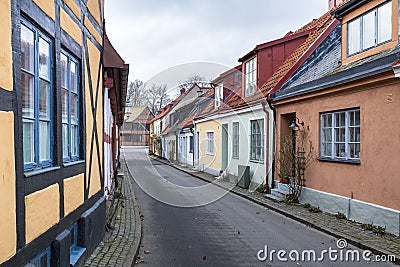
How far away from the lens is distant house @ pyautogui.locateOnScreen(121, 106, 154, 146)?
226ft

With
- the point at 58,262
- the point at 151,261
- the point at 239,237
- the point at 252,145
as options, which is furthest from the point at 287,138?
the point at 58,262

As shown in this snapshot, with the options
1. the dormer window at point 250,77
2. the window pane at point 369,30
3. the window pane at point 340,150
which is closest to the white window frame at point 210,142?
the dormer window at point 250,77

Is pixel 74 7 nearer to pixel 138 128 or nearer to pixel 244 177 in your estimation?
pixel 244 177

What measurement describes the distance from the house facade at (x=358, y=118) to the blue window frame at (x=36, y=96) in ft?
19.9

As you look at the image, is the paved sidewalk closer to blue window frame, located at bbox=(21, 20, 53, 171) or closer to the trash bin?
the trash bin

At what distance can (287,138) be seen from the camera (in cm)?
1348

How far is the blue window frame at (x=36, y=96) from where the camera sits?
12.8 feet

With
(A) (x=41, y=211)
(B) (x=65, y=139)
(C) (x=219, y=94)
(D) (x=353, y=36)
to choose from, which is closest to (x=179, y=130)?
(C) (x=219, y=94)

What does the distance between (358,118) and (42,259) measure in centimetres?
776

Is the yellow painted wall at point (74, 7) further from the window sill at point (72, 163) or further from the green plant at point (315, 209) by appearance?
the green plant at point (315, 209)

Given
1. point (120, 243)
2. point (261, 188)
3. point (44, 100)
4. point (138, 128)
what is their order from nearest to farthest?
point (44, 100)
point (120, 243)
point (261, 188)
point (138, 128)

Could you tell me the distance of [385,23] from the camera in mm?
9586

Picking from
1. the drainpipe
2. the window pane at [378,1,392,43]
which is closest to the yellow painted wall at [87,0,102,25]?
the window pane at [378,1,392,43]

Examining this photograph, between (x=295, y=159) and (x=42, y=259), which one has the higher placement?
(x=295, y=159)
